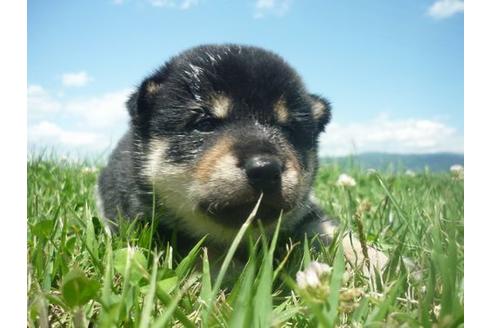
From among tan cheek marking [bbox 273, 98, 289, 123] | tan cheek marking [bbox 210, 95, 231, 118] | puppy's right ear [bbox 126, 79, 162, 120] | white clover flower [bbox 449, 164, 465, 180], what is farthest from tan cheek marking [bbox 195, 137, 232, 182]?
white clover flower [bbox 449, 164, 465, 180]

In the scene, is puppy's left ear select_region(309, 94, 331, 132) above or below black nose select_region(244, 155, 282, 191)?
above

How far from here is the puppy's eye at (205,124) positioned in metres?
2.10

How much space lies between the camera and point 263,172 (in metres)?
1.73

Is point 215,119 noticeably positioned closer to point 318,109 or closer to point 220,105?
point 220,105

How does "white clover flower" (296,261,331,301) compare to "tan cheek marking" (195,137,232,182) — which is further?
"tan cheek marking" (195,137,232,182)

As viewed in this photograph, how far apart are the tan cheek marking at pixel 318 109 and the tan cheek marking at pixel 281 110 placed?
319mm

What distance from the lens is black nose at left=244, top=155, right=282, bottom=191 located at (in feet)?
5.69

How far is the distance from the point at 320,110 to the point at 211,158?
74 cm

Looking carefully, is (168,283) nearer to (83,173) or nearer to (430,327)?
(430,327)

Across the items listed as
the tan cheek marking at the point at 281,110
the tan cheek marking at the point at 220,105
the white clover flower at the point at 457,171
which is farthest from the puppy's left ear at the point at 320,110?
the white clover flower at the point at 457,171

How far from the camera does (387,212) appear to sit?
97.2 inches

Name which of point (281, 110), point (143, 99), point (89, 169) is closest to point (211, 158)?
point (281, 110)
